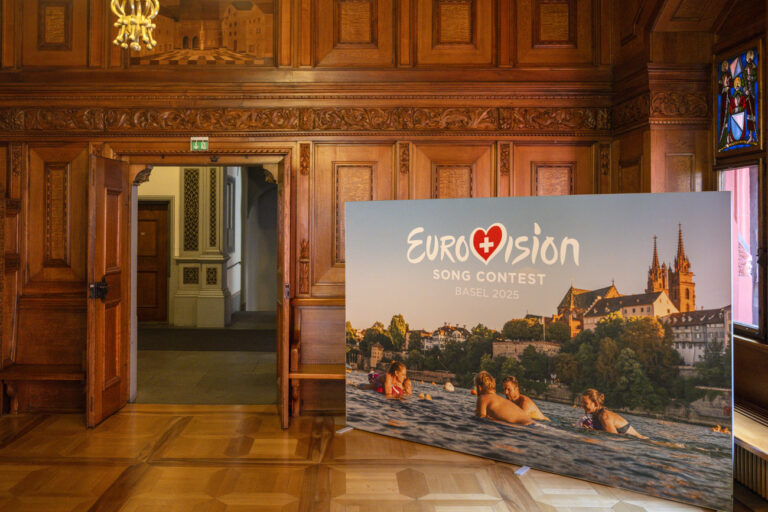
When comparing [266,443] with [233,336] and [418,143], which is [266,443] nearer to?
[418,143]

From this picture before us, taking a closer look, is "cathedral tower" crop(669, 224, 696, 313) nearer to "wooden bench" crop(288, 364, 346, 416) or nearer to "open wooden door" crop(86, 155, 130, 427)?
"wooden bench" crop(288, 364, 346, 416)

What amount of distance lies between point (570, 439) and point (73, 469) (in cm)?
322

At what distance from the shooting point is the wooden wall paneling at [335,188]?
5180mm

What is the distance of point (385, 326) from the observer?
14.7 feet

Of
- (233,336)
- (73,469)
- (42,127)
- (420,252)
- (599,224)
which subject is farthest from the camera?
(233,336)

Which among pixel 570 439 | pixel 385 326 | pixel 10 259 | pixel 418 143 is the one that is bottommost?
pixel 570 439

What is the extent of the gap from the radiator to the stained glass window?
74.2 inches

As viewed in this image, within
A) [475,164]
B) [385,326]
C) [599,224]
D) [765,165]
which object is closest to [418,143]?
[475,164]

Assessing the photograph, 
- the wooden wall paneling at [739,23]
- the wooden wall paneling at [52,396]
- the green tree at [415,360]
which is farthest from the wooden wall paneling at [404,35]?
the wooden wall paneling at [52,396]

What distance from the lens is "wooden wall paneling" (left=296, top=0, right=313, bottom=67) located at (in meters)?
5.16

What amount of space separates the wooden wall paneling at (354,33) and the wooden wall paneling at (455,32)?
0.89ft

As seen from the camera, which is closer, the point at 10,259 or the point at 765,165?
the point at 765,165

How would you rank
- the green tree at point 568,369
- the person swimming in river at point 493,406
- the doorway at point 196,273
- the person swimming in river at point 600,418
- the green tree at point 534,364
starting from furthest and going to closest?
the doorway at point 196,273, the person swimming in river at point 493,406, the green tree at point 534,364, the green tree at point 568,369, the person swimming in river at point 600,418

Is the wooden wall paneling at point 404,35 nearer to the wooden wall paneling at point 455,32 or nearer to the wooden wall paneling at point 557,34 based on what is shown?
the wooden wall paneling at point 455,32
